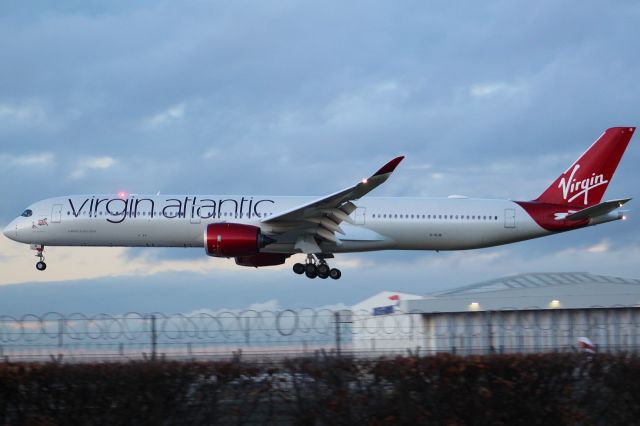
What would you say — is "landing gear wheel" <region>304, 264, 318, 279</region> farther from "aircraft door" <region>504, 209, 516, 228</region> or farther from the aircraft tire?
"aircraft door" <region>504, 209, 516, 228</region>

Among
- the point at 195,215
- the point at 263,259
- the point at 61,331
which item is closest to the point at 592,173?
the point at 263,259

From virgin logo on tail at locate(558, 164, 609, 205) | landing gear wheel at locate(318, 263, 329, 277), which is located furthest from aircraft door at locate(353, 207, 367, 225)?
virgin logo on tail at locate(558, 164, 609, 205)

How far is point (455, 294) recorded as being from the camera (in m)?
33.3

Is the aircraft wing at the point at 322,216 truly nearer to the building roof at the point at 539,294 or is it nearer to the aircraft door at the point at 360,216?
the aircraft door at the point at 360,216

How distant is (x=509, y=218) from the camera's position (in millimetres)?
36844

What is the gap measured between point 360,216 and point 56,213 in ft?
41.7

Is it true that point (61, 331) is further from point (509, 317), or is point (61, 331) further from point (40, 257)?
point (40, 257)

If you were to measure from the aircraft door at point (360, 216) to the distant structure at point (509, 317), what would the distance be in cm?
323

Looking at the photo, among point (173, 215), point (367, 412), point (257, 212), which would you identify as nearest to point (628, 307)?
point (257, 212)

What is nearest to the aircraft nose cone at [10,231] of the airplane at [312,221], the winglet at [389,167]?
the airplane at [312,221]

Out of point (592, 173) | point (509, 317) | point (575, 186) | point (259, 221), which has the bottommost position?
point (509, 317)

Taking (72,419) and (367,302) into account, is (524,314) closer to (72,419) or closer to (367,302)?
(367,302)

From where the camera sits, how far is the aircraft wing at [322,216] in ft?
104

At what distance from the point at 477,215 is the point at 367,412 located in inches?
988
